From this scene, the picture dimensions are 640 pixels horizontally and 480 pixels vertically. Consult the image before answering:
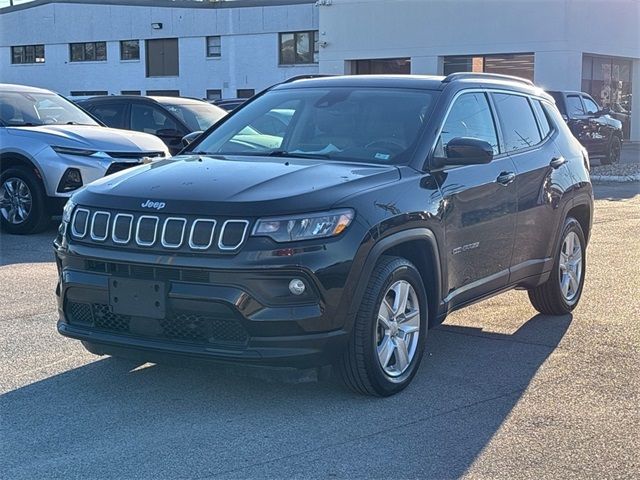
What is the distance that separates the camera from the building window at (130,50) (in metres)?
44.8

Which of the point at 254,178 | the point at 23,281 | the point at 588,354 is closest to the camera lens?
the point at 254,178

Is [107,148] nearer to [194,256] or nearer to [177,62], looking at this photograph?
[194,256]

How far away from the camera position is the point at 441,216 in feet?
17.2

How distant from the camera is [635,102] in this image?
3550 centimetres

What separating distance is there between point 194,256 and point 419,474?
1516mm

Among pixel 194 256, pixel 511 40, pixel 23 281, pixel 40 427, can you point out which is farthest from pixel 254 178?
pixel 511 40

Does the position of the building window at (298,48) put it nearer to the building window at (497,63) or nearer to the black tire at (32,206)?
the building window at (497,63)

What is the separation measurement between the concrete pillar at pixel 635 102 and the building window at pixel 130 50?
23.9m

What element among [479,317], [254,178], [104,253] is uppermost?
[254,178]

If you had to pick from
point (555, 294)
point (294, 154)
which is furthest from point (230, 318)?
point (555, 294)

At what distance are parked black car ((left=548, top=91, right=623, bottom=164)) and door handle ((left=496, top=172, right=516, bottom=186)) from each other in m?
15.5

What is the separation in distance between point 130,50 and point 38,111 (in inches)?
1388

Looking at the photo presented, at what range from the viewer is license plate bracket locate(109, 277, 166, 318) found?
176 inches

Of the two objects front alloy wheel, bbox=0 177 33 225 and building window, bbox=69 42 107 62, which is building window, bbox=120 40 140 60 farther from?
front alloy wheel, bbox=0 177 33 225
